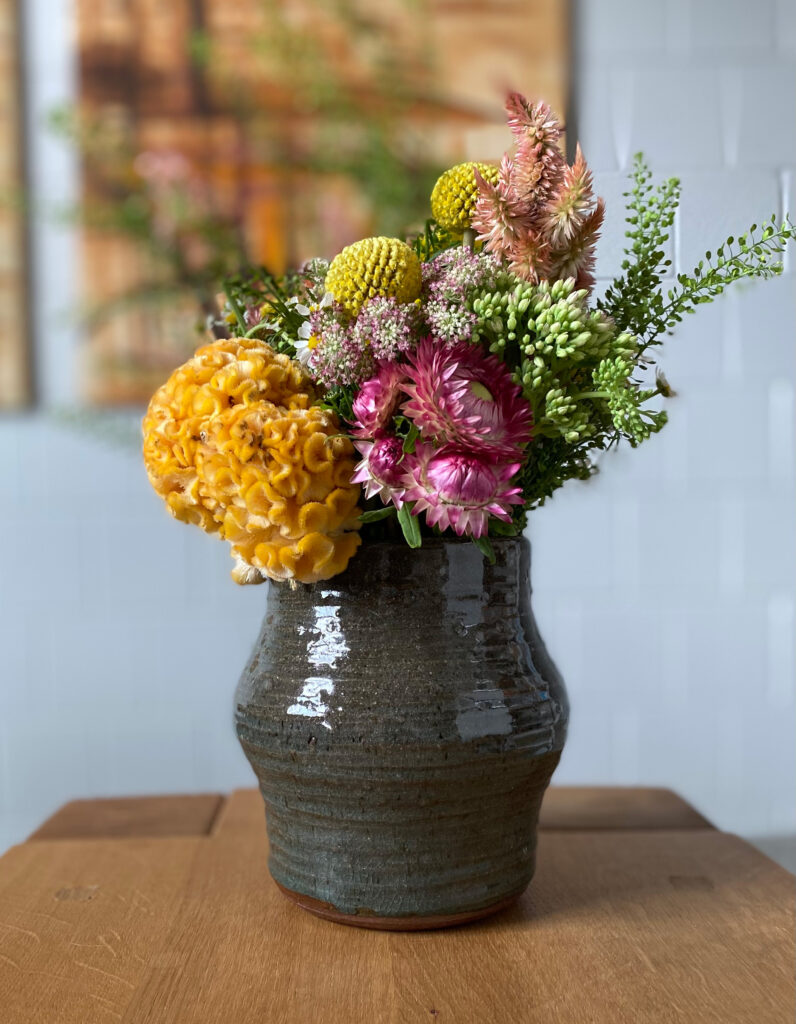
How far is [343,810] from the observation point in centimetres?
62

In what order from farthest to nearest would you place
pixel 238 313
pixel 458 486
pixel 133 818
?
Answer: 1. pixel 133 818
2. pixel 238 313
3. pixel 458 486

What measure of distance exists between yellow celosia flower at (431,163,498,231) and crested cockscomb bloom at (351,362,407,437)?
13 centimetres

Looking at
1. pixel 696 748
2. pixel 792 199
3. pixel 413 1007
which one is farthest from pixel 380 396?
pixel 696 748

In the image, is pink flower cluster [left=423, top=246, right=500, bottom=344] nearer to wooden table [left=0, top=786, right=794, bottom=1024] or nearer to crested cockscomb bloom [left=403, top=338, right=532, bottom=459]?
crested cockscomb bloom [left=403, top=338, right=532, bottom=459]

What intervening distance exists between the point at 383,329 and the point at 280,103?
4.00ft

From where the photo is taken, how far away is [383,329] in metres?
0.57

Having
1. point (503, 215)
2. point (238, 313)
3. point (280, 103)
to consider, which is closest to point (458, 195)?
point (503, 215)

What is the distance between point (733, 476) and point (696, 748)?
1.53ft

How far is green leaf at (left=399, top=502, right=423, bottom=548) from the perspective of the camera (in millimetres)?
567

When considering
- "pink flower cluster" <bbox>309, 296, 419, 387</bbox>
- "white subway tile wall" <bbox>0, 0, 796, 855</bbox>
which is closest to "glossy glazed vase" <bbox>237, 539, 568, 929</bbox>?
"pink flower cluster" <bbox>309, 296, 419, 387</bbox>

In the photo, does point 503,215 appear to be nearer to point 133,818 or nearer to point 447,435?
point 447,435

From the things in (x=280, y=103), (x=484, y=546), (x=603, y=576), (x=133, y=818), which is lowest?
(x=133, y=818)

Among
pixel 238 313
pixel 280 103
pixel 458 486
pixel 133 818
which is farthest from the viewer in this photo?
pixel 280 103

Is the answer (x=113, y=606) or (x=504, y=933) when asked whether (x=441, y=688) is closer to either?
(x=504, y=933)
